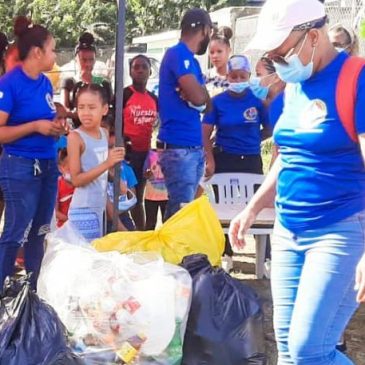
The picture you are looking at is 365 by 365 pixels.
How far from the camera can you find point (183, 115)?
4.77 m

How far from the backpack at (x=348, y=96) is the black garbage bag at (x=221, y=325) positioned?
46.1 inches

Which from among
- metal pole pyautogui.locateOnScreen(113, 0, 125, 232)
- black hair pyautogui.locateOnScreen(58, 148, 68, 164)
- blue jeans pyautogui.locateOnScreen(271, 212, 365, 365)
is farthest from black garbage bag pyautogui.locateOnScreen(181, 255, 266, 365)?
black hair pyautogui.locateOnScreen(58, 148, 68, 164)

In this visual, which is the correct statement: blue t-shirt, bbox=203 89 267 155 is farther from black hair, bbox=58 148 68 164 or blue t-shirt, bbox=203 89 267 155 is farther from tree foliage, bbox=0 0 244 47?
tree foliage, bbox=0 0 244 47

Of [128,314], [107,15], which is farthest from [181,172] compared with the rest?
[107,15]

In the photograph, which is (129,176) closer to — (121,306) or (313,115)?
(121,306)

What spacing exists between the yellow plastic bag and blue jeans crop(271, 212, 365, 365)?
1223 mm

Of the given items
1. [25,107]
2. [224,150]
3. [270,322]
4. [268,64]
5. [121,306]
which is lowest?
[270,322]

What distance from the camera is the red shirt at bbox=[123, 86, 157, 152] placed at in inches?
233

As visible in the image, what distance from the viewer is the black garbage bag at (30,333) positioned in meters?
2.81

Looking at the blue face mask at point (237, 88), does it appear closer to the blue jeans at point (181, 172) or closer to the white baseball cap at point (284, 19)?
the blue jeans at point (181, 172)

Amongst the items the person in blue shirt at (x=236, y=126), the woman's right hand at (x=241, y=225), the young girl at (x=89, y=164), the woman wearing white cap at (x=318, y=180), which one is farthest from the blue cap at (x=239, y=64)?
the woman wearing white cap at (x=318, y=180)

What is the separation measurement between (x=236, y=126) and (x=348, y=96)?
2.76m

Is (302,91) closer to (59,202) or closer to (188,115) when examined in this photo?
(188,115)

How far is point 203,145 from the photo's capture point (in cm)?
505
